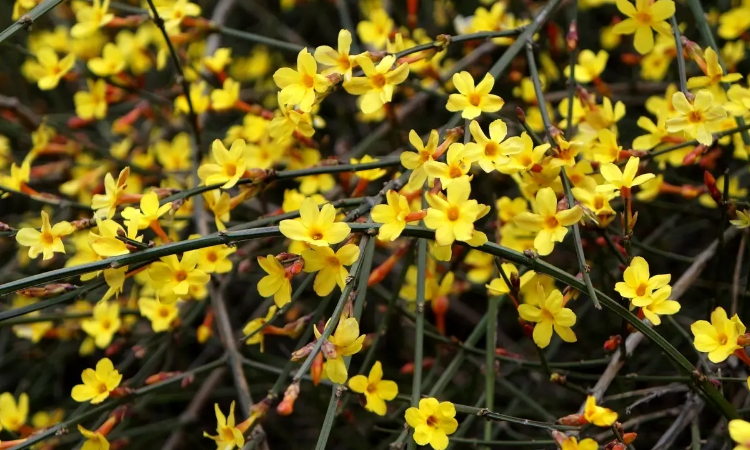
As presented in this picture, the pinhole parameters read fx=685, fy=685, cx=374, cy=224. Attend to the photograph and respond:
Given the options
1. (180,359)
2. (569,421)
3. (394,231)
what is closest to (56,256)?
(180,359)

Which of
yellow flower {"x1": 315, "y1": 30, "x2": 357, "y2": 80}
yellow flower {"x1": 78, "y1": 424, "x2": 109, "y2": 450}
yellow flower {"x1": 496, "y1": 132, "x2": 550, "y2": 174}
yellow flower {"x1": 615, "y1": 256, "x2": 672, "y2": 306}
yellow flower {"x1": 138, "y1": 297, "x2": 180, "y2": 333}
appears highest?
yellow flower {"x1": 315, "y1": 30, "x2": 357, "y2": 80}

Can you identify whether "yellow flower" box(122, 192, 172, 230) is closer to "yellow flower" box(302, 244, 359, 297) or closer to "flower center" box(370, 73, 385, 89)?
"yellow flower" box(302, 244, 359, 297)

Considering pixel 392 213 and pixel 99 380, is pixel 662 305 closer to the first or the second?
pixel 392 213

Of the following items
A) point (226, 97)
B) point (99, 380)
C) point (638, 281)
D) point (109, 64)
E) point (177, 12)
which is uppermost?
point (177, 12)

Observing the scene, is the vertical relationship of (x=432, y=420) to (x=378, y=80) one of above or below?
below

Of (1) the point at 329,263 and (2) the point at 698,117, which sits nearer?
(1) the point at 329,263

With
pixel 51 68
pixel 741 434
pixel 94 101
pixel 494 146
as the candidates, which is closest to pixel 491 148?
pixel 494 146

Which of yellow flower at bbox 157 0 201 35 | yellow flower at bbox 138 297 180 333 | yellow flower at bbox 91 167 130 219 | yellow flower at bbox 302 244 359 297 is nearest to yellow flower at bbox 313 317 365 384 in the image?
yellow flower at bbox 302 244 359 297
